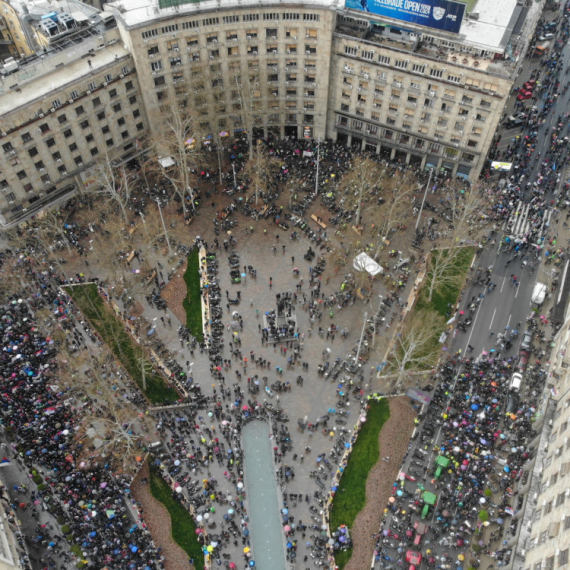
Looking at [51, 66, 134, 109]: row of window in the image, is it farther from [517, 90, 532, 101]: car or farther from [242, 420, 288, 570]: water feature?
[517, 90, 532, 101]: car

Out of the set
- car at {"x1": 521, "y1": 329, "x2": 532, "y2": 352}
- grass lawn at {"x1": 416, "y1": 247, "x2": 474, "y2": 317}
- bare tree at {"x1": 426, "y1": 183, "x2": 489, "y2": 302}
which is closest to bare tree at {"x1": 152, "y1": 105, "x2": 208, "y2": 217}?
grass lawn at {"x1": 416, "y1": 247, "x2": 474, "y2": 317}

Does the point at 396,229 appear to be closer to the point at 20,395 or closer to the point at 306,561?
the point at 306,561

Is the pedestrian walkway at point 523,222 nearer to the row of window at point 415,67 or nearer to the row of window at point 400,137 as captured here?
the row of window at point 400,137

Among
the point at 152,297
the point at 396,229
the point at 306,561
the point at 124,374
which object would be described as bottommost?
the point at 306,561

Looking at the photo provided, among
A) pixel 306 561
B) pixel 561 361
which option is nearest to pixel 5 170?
pixel 306 561

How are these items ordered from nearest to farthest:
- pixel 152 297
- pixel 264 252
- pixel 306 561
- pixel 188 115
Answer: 1. pixel 306 561
2. pixel 152 297
3. pixel 264 252
4. pixel 188 115

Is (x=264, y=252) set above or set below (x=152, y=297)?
above

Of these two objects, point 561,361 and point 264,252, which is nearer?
point 561,361
